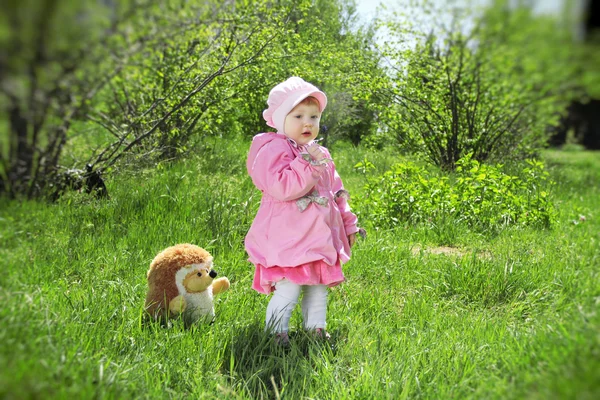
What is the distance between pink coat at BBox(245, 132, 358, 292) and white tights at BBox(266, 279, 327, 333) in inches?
4.0

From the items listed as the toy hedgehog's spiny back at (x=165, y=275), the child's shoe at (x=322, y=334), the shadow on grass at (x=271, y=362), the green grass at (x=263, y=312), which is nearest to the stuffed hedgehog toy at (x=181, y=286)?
the toy hedgehog's spiny back at (x=165, y=275)

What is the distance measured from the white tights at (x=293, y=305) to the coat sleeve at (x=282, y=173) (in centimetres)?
44

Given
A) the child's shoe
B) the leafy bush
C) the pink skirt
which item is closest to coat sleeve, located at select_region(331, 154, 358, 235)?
the pink skirt

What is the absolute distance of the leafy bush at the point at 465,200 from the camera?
4273 mm

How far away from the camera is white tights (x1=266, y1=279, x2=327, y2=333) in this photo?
259cm

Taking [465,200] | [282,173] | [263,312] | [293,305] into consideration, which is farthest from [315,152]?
[465,200]

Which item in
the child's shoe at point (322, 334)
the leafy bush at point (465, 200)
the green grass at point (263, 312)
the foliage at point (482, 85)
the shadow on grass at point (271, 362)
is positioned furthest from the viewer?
the leafy bush at point (465, 200)

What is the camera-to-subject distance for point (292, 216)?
2.55m

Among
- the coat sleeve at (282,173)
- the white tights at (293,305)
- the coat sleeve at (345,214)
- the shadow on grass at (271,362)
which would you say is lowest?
the shadow on grass at (271,362)

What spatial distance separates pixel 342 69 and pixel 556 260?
335 cm

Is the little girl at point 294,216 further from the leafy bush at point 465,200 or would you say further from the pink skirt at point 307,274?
the leafy bush at point 465,200

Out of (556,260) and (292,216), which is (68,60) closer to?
(292,216)

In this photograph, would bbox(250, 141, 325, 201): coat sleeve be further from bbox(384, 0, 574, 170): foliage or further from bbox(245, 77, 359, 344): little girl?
bbox(384, 0, 574, 170): foliage

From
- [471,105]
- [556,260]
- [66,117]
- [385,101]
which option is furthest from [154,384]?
[385,101]
